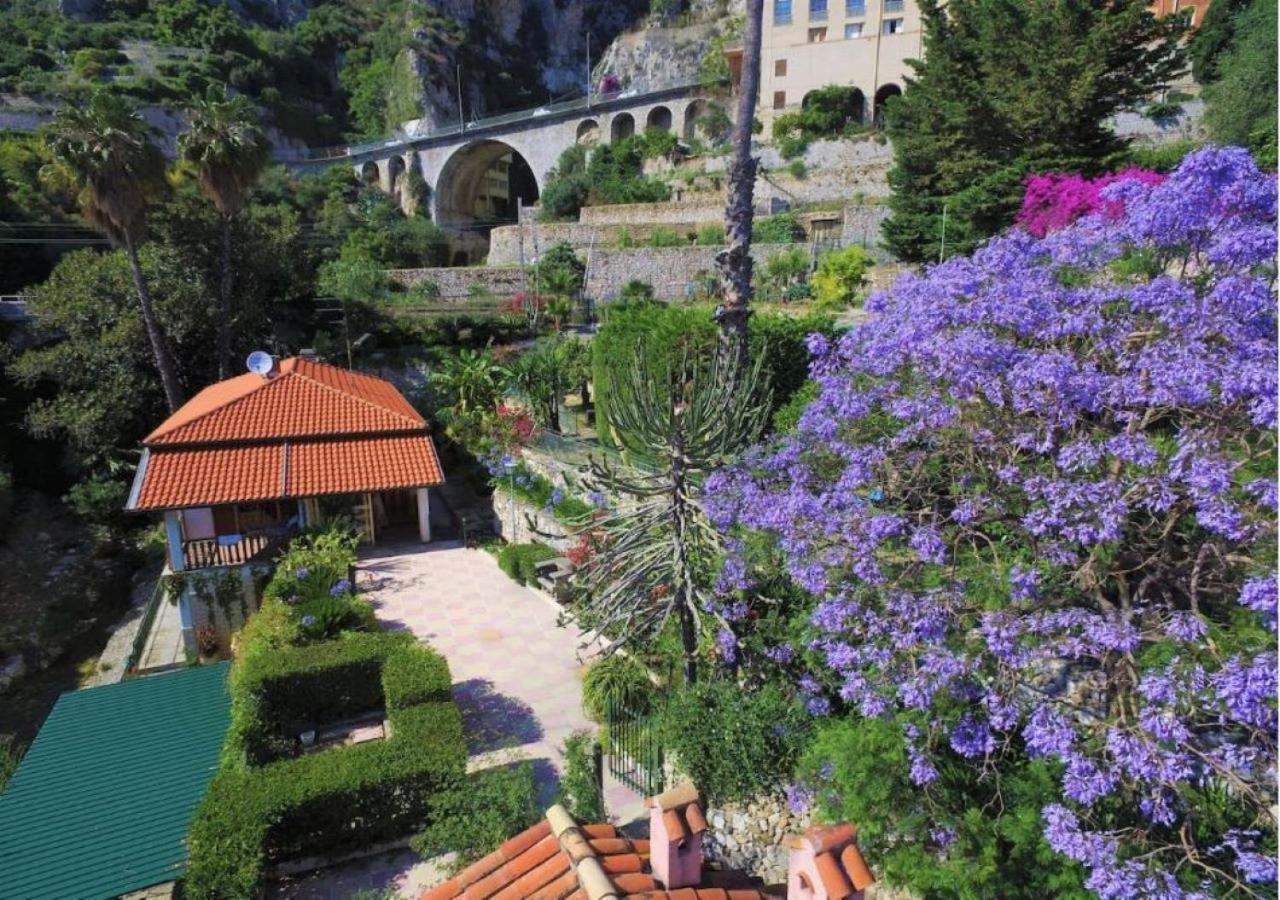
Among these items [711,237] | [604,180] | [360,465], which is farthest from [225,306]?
[604,180]

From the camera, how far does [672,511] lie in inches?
328

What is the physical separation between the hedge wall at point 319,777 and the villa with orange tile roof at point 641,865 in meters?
3.43

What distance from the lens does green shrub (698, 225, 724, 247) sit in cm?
3534

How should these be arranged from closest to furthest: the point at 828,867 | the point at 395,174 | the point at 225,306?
the point at 828,867 < the point at 225,306 < the point at 395,174

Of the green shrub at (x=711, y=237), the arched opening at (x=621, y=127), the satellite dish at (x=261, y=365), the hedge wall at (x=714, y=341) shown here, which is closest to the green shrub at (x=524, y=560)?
the hedge wall at (x=714, y=341)

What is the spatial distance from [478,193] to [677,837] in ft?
234

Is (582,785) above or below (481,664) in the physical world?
above

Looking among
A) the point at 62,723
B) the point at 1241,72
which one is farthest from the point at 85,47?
the point at 1241,72

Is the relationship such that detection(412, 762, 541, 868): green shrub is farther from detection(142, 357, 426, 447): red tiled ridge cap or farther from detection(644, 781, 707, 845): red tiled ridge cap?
detection(142, 357, 426, 447): red tiled ridge cap

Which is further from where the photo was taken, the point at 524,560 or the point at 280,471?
the point at 280,471

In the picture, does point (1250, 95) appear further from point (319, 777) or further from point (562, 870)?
point (319, 777)

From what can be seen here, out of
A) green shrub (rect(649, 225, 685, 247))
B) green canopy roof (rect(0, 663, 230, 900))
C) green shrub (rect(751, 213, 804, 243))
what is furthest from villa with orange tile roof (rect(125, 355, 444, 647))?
green shrub (rect(751, 213, 804, 243))

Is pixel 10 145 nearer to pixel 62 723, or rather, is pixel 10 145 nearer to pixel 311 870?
pixel 62 723

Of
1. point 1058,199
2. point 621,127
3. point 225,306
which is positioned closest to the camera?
point 1058,199
